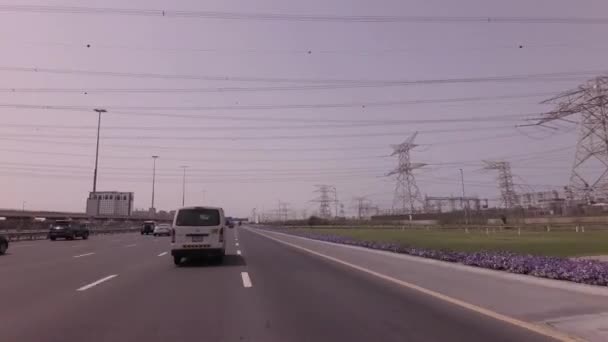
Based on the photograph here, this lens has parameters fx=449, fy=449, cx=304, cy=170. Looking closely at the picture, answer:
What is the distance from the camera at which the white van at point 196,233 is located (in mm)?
17312

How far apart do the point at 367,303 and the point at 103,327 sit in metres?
4.98

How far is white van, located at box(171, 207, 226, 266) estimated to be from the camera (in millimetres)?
17312

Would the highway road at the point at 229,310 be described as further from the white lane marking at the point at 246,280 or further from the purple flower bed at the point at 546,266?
the purple flower bed at the point at 546,266

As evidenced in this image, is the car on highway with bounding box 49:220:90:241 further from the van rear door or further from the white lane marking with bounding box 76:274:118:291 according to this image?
the white lane marking with bounding box 76:274:118:291

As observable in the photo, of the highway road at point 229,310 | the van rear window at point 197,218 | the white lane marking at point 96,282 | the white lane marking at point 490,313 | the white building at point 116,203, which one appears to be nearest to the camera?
the white lane marking at point 490,313

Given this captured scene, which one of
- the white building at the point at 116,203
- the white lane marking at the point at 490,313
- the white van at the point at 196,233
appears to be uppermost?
the white building at the point at 116,203

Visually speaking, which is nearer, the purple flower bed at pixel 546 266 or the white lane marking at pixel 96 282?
the purple flower bed at pixel 546 266

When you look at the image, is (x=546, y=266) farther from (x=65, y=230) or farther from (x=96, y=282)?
(x=65, y=230)

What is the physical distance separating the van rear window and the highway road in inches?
134

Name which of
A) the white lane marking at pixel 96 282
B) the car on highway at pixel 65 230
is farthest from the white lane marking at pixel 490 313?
the car on highway at pixel 65 230

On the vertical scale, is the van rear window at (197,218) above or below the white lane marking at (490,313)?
above

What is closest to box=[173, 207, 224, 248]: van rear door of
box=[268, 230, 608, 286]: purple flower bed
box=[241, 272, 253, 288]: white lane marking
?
box=[241, 272, 253, 288]: white lane marking

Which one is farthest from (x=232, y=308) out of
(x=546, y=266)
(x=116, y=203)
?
(x=116, y=203)

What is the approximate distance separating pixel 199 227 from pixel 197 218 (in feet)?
1.51
